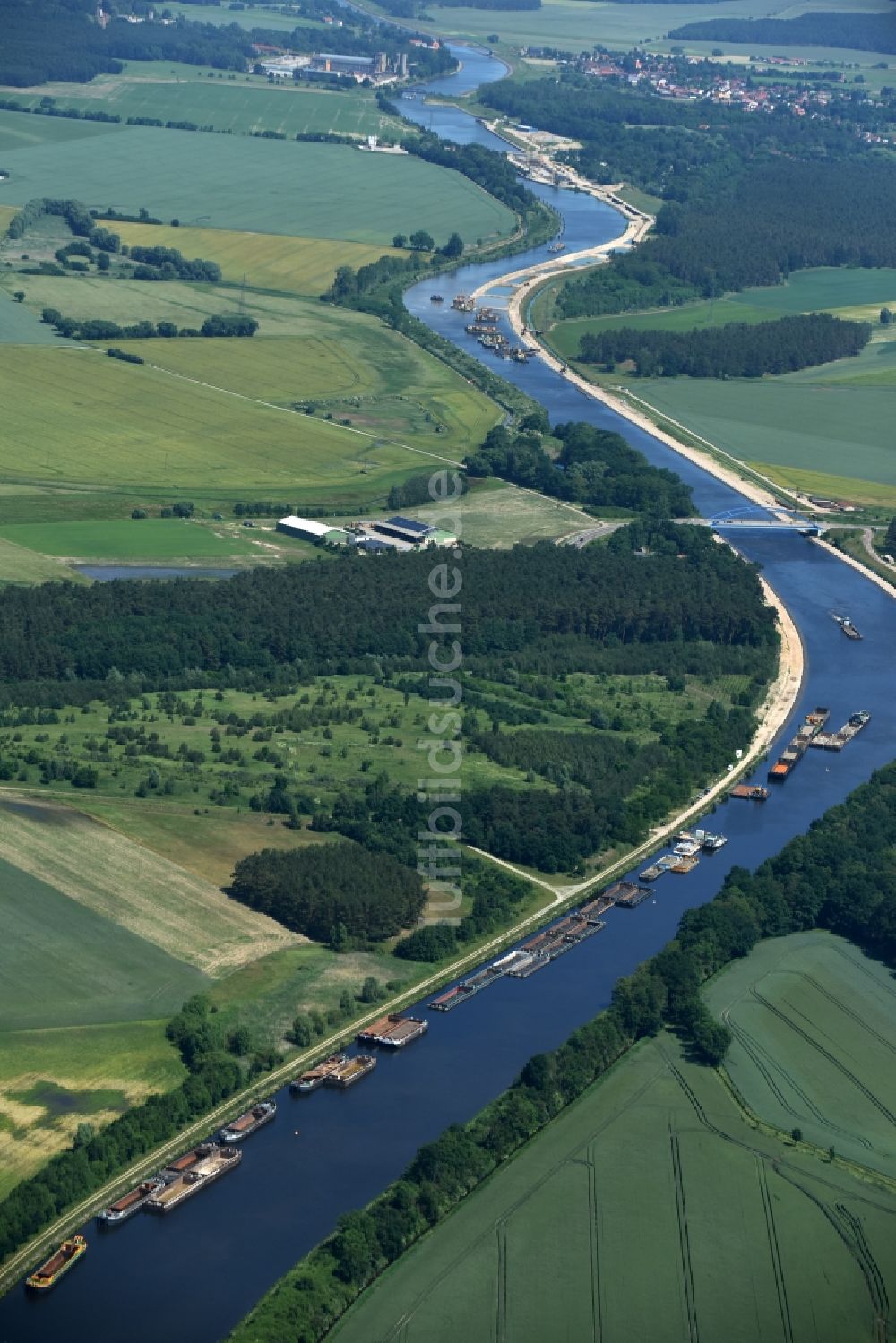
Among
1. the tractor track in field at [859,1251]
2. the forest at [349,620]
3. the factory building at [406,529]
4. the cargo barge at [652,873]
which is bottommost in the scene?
the factory building at [406,529]

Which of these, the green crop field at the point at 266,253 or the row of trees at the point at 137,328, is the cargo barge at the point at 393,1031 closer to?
the row of trees at the point at 137,328

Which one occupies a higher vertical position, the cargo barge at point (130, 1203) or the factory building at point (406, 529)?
the cargo barge at point (130, 1203)

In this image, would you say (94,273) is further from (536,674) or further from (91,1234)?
(91,1234)

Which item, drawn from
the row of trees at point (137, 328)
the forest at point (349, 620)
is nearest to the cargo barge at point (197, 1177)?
the forest at point (349, 620)

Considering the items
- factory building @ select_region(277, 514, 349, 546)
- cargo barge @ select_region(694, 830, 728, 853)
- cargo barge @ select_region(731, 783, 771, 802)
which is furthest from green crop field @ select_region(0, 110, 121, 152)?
cargo barge @ select_region(694, 830, 728, 853)

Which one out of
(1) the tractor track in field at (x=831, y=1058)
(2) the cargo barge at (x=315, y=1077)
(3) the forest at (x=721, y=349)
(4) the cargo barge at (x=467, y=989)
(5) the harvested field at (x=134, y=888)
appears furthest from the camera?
(3) the forest at (x=721, y=349)

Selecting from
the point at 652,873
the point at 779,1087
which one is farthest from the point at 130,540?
the point at 779,1087
